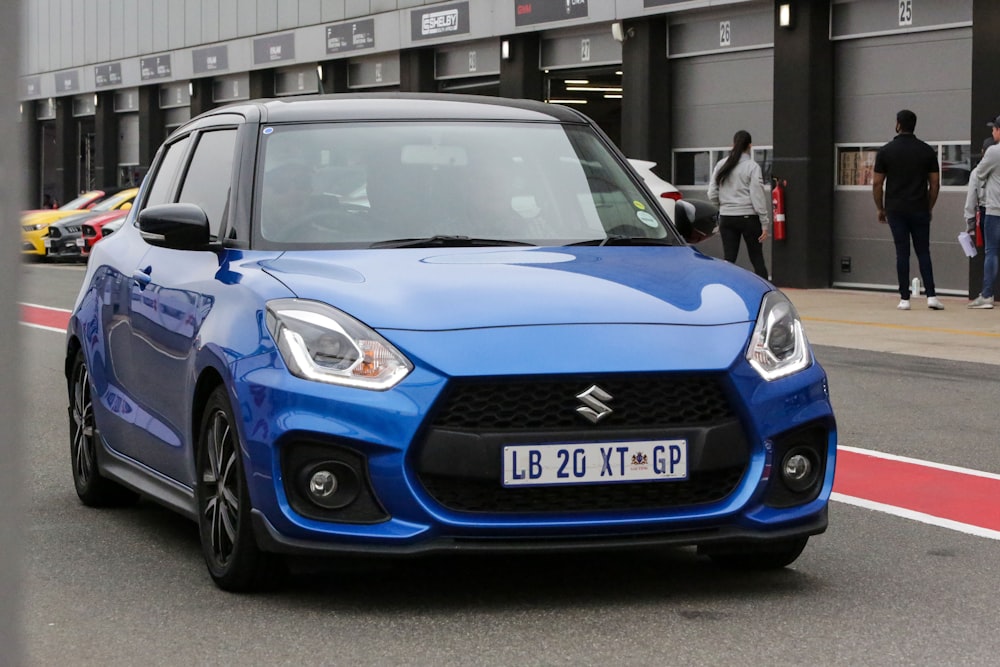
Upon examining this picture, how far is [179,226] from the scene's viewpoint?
5770 mm

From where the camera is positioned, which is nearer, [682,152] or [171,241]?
[171,241]

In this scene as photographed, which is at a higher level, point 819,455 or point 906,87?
point 906,87

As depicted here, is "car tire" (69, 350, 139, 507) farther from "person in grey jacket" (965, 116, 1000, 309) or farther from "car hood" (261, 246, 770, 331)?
"person in grey jacket" (965, 116, 1000, 309)

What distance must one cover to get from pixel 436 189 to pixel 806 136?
17.0 m

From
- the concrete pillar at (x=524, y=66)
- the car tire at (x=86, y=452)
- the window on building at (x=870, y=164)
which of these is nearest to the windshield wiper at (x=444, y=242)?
the car tire at (x=86, y=452)

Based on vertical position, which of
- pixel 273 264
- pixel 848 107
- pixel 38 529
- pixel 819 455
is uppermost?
pixel 848 107

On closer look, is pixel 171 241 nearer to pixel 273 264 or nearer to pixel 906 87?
pixel 273 264

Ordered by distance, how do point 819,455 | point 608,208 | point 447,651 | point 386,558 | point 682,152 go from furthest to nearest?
point 682,152, point 608,208, point 819,455, point 386,558, point 447,651

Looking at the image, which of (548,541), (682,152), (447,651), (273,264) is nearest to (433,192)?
(273,264)

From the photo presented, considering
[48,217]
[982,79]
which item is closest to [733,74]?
[982,79]

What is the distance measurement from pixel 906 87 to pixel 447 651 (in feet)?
58.0

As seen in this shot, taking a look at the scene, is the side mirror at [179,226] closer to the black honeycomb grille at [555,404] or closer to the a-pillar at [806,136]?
the black honeycomb grille at [555,404]

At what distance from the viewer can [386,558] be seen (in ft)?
16.1

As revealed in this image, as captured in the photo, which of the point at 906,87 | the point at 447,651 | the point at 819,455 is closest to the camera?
the point at 447,651
